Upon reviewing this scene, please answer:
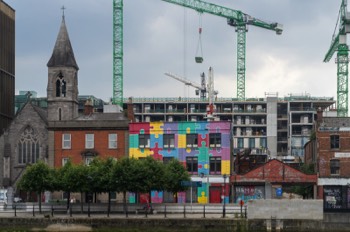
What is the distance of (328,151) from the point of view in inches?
3772

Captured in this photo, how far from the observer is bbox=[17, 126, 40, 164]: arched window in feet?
346

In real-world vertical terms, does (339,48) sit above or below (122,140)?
above

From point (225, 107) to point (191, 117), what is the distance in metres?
7.99

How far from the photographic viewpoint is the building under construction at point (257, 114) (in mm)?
185250

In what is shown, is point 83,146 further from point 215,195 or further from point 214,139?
point 215,195

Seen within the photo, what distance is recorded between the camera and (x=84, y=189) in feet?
277

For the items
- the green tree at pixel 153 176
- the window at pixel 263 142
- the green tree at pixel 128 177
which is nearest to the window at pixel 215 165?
the green tree at pixel 153 176

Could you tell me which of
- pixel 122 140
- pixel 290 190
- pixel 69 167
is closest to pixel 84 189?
pixel 69 167

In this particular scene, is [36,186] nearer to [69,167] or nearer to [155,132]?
[69,167]

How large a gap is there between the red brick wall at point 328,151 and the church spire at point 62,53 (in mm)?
34752

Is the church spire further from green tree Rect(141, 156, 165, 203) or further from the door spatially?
green tree Rect(141, 156, 165, 203)

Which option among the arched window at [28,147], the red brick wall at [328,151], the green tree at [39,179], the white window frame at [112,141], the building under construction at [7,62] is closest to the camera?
the green tree at [39,179]

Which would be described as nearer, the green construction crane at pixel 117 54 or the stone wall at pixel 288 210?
the stone wall at pixel 288 210

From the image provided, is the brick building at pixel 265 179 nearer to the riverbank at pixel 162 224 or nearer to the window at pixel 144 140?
the window at pixel 144 140
